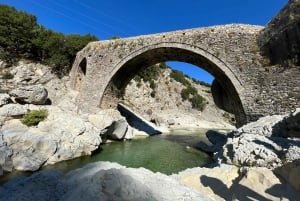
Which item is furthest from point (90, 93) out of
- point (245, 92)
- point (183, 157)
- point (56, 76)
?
point (245, 92)

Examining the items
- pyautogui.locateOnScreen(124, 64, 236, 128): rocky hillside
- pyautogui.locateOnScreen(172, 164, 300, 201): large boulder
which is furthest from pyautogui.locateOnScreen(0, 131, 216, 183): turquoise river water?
pyautogui.locateOnScreen(124, 64, 236, 128): rocky hillside

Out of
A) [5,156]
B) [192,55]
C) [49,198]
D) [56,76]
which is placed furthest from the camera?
[56,76]

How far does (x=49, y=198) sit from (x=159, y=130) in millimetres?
22878

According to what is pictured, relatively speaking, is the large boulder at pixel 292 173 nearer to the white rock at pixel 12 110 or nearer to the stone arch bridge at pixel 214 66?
the stone arch bridge at pixel 214 66

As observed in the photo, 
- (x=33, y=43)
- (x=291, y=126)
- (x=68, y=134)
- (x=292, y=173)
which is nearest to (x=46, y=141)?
(x=68, y=134)

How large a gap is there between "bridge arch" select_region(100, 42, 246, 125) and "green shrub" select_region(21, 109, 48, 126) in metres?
7.70

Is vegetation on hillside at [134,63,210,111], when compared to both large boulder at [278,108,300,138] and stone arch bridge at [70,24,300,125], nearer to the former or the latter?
stone arch bridge at [70,24,300,125]

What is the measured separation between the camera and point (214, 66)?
598 inches

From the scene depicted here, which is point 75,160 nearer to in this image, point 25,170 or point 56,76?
point 25,170

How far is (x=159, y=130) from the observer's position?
2622 centimetres

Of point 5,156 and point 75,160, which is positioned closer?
point 5,156

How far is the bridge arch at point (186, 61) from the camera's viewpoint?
14.3 m

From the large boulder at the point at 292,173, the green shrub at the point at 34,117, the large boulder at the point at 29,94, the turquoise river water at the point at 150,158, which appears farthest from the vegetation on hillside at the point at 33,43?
the large boulder at the point at 292,173

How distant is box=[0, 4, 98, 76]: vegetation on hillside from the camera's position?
24.2 meters
